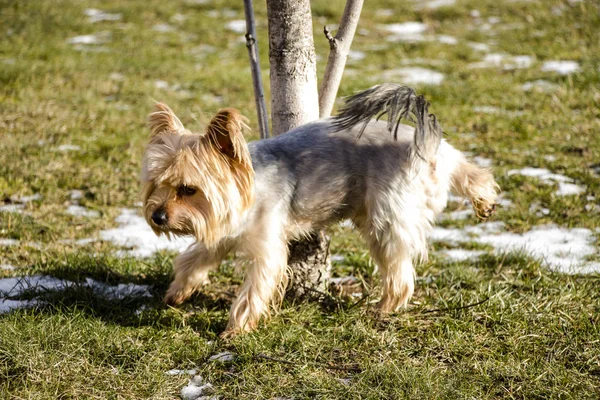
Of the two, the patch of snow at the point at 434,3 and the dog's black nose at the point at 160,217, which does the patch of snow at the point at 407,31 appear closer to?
the patch of snow at the point at 434,3

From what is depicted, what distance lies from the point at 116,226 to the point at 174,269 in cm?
141

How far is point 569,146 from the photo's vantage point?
7.06 meters

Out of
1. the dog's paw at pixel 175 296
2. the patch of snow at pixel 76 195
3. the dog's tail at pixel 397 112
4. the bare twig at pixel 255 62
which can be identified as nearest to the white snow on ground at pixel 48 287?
the dog's paw at pixel 175 296

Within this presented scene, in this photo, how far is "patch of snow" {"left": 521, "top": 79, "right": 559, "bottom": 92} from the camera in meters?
8.97

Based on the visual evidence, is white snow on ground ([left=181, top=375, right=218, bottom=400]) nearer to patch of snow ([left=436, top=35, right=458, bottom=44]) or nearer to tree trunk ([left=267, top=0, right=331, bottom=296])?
tree trunk ([left=267, top=0, right=331, bottom=296])

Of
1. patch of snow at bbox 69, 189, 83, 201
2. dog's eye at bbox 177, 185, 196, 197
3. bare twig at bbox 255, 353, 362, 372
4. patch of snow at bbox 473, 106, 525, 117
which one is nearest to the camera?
bare twig at bbox 255, 353, 362, 372

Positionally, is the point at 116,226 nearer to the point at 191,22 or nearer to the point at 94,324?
the point at 94,324

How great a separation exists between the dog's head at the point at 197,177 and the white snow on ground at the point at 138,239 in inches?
54.2

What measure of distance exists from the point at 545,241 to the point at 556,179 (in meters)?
1.23

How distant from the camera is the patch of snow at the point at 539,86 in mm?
8969

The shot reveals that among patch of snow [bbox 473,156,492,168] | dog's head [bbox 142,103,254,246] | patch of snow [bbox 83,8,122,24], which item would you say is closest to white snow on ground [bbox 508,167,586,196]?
patch of snow [bbox 473,156,492,168]

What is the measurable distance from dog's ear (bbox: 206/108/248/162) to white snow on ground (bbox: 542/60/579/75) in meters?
7.15

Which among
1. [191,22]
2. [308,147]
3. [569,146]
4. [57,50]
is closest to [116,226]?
[308,147]

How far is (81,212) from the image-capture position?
19.3ft
